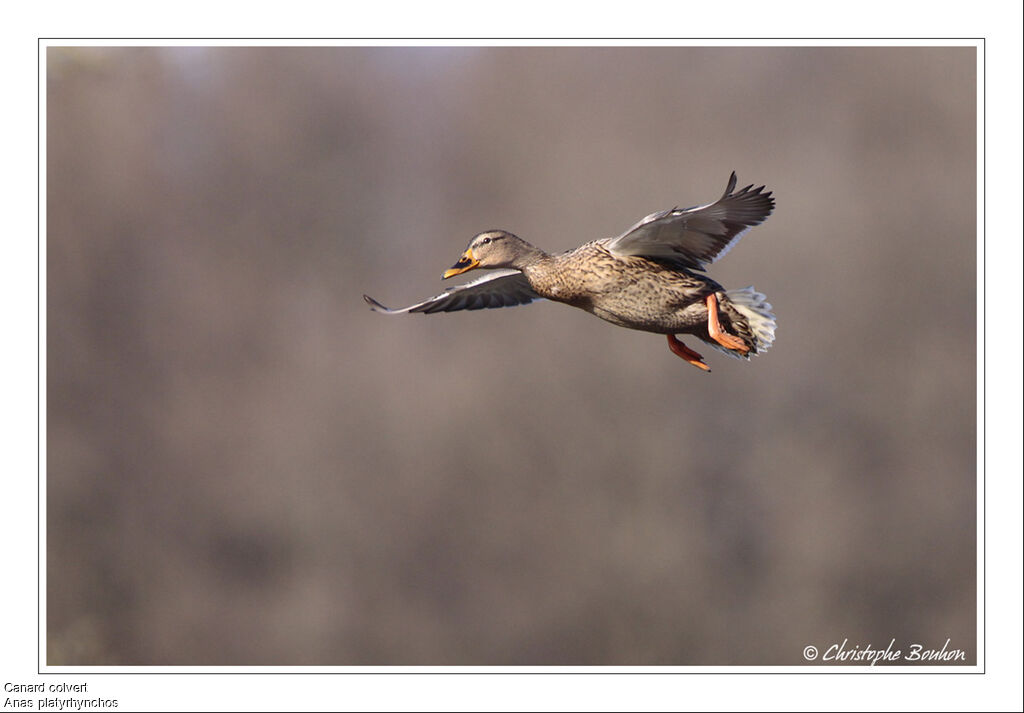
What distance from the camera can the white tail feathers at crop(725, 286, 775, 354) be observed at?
2260 millimetres

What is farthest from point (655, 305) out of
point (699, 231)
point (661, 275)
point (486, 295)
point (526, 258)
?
point (486, 295)

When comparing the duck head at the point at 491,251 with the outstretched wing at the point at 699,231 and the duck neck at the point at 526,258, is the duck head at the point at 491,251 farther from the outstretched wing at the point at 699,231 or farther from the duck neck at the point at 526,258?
the outstretched wing at the point at 699,231

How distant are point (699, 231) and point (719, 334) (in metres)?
0.31

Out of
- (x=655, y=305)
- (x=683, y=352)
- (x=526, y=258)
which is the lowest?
(x=683, y=352)

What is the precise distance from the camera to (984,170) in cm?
403

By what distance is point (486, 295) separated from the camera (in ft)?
8.25

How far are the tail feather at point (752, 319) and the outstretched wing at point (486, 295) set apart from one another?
53cm

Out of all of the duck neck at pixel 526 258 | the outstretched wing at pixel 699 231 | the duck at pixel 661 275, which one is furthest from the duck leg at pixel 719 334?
the duck neck at pixel 526 258

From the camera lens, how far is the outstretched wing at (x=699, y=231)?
220 centimetres

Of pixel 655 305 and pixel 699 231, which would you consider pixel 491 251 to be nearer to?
pixel 655 305

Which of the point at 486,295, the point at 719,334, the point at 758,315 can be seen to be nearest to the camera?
the point at 719,334

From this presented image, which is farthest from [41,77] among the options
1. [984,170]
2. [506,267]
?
[984,170]

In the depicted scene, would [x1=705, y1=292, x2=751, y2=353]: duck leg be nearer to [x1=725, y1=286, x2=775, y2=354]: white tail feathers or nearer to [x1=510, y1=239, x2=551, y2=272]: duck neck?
[x1=725, y1=286, x2=775, y2=354]: white tail feathers
